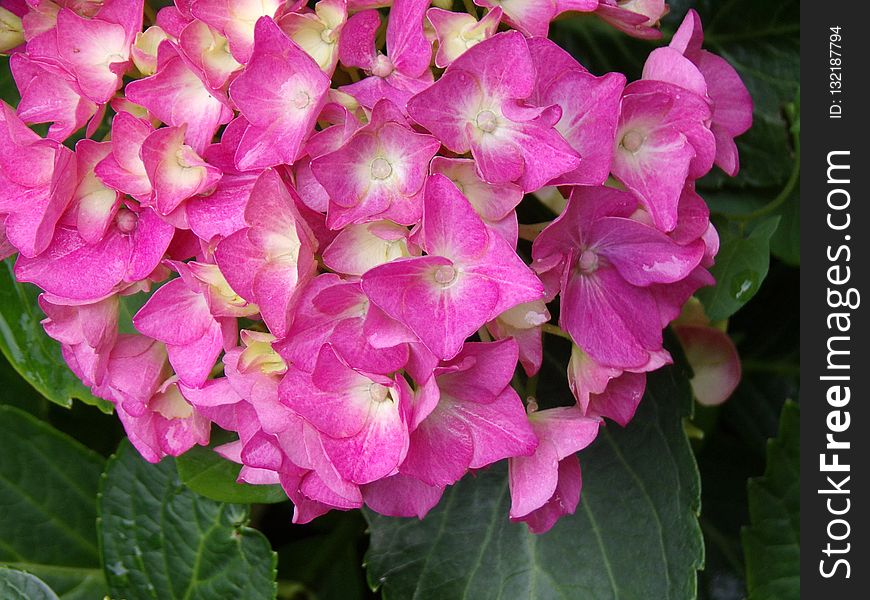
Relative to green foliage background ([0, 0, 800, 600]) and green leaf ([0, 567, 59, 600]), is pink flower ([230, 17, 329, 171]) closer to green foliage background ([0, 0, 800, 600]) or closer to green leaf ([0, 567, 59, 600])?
green foliage background ([0, 0, 800, 600])

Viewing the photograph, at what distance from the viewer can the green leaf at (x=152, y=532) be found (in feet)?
2.49

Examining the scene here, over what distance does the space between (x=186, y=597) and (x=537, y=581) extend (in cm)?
30

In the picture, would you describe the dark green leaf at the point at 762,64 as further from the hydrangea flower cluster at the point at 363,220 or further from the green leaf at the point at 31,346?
the green leaf at the point at 31,346

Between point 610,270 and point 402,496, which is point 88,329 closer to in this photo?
point 402,496

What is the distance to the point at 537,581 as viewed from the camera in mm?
723

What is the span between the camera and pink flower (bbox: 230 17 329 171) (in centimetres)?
48

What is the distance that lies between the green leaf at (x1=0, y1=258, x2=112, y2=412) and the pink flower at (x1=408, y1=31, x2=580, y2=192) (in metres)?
0.42

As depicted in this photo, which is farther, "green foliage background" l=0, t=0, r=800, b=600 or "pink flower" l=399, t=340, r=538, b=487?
"green foliage background" l=0, t=0, r=800, b=600

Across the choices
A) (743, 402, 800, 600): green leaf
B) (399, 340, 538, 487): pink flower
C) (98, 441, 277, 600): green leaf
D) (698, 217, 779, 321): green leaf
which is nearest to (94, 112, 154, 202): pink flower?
(399, 340, 538, 487): pink flower

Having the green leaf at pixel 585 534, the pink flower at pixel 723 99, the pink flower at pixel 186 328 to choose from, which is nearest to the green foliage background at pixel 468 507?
the green leaf at pixel 585 534

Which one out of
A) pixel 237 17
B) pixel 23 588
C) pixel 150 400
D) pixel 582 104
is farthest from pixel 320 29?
pixel 23 588

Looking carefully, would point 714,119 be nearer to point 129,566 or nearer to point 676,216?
point 676,216

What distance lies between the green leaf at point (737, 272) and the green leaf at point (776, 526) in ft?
0.44

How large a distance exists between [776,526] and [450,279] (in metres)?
0.48
